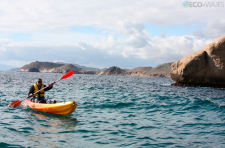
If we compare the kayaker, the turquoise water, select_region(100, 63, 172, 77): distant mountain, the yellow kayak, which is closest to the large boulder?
the turquoise water

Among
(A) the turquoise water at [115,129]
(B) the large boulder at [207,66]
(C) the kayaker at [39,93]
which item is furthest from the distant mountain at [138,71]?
(A) the turquoise water at [115,129]

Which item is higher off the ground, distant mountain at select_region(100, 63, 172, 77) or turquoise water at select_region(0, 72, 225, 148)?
distant mountain at select_region(100, 63, 172, 77)

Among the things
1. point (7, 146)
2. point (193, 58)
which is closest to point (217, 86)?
point (193, 58)

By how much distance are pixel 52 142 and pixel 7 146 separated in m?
1.28

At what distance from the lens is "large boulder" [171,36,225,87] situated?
24.8m

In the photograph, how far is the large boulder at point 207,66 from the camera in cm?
2478

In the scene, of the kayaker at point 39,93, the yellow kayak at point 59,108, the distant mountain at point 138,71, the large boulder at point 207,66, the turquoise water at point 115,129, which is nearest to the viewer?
the turquoise water at point 115,129

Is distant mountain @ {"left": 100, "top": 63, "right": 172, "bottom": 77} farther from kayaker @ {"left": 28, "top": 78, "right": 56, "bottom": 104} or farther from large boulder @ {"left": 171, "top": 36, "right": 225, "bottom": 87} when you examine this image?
kayaker @ {"left": 28, "top": 78, "right": 56, "bottom": 104}

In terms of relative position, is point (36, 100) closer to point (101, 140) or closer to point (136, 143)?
point (101, 140)

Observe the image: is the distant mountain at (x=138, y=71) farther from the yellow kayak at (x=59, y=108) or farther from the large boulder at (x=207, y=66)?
the yellow kayak at (x=59, y=108)

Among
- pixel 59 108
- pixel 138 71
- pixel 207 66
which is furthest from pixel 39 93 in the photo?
pixel 138 71

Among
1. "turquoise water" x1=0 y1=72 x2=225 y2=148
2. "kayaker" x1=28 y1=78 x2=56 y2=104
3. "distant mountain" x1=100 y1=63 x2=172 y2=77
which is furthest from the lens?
"distant mountain" x1=100 y1=63 x2=172 y2=77

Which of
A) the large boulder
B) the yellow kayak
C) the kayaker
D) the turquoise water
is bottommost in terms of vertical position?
the turquoise water

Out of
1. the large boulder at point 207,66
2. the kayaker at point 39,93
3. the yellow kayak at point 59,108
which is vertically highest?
the large boulder at point 207,66
